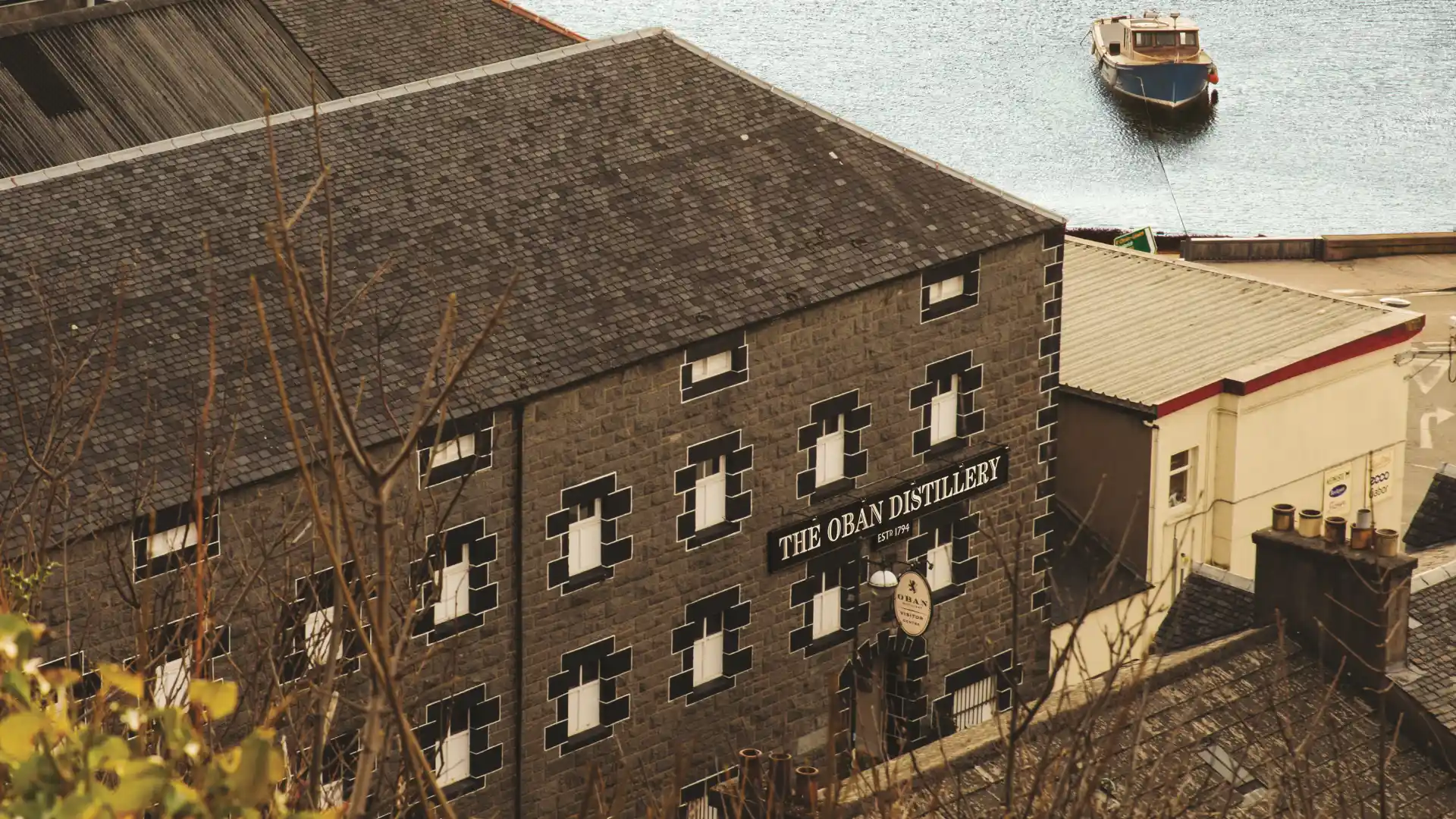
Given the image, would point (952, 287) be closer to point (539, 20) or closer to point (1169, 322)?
point (1169, 322)

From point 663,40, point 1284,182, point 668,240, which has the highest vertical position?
point 663,40

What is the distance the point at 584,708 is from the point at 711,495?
179 inches

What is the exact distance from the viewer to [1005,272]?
5344 cm

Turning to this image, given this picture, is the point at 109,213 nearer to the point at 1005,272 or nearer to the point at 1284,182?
the point at 1005,272

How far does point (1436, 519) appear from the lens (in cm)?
5034

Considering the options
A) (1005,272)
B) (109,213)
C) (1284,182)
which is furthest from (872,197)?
(1284,182)

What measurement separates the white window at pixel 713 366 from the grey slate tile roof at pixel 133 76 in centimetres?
1264

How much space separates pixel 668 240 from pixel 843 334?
3.70 metres

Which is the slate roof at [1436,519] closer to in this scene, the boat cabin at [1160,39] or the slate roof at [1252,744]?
the slate roof at [1252,744]

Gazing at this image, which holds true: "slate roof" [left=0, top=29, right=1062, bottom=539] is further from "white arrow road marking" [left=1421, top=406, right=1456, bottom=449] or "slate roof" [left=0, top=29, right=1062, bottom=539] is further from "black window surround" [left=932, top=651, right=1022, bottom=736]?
"white arrow road marking" [left=1421, top=406, right=1456, bottom=449]

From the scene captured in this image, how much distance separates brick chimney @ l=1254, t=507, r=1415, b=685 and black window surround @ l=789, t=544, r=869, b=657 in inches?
398

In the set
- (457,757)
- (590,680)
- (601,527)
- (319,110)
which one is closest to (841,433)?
(601,527)

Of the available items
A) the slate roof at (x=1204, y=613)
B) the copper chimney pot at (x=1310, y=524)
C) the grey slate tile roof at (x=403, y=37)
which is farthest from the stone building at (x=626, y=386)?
the grey slate tile roof at (x=403, y=37)

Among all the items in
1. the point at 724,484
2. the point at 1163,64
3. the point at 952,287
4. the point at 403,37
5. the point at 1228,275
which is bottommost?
the point at 724,484
